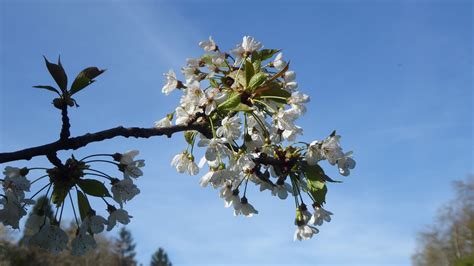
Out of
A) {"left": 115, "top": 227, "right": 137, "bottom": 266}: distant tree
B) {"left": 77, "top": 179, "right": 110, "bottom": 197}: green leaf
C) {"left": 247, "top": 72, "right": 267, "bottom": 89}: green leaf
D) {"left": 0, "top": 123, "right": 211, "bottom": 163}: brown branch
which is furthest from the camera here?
{"left": 115, "top": 227, "right": 137, "bottom": 266}: distant tree

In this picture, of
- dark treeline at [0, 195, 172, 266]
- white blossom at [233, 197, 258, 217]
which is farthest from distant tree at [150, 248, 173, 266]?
white blossom at [233, 197, 258, 217]

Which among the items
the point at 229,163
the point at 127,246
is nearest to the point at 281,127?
the point at 229,163

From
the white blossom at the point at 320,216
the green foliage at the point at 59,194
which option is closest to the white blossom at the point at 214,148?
the green foliage at the point at 59,194

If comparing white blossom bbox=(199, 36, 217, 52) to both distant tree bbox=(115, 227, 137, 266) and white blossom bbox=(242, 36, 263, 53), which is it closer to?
white blossom bbox=(242, 36, 263, 53)

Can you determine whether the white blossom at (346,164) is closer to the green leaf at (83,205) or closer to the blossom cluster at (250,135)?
the blossom cluster at (250,135)

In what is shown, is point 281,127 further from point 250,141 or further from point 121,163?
point 121,163

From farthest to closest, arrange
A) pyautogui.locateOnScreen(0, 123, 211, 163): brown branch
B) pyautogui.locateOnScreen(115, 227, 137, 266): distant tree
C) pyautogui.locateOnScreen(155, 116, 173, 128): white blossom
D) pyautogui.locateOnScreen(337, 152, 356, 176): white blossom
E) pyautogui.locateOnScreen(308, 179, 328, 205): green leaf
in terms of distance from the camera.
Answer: pyautogui.locateOnScreen(115, 227, 137, 266): distant tree, pyautogui.locateOnScreen(155, 116, 173, 128): white blossom, pyautogui.locateOnScreen(337, 152, 356, 176): white blossom, pyautogui.locateOnScreen(308, 179, 328, 205): green leaf, pyautogui.locateOnScreen(0, 123, 211, 163): brown branch

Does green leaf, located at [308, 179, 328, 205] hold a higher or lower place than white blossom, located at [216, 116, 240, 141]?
lower
